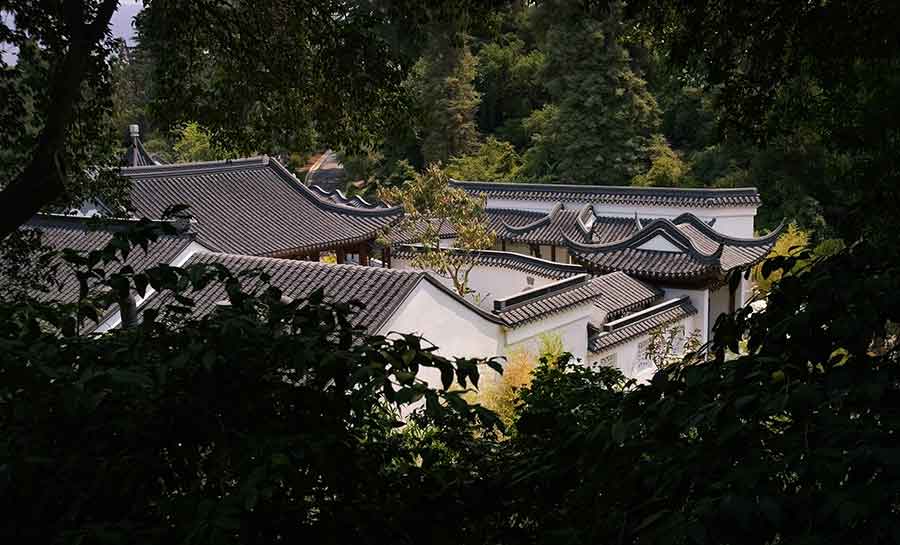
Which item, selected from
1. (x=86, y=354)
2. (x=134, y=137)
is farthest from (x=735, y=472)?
(x=134, y=137)

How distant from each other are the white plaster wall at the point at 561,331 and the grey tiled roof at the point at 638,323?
0.25 metres

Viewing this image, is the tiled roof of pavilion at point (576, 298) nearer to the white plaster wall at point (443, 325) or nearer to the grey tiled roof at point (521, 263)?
the white plaster wall at point (443, 325)

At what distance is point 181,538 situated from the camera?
1495 mm

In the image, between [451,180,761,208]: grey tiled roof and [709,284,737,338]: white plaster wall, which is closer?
[709,284,737,338]: white plaster wall

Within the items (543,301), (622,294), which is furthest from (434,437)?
(622,294)

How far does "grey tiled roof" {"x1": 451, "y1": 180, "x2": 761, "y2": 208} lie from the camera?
21.6 m

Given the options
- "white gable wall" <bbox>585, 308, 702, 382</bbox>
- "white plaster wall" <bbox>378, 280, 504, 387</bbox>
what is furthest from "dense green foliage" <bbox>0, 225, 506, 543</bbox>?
"white gable wall" <bbox>585, 308, 702, 382</bbox>

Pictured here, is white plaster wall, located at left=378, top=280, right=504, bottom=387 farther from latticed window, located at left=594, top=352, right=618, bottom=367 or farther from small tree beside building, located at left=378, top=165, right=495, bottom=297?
small tree beside building, located at left=378, top=165, right=495, bottom=297

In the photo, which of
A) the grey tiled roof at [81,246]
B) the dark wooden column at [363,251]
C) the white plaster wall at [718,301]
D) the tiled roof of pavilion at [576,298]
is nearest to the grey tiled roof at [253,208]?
the dark wooden column at [363,251]

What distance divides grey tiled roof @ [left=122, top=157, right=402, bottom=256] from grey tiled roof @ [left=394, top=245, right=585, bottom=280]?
2260 millimetres

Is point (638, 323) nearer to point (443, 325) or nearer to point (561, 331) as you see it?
point (561, 331)

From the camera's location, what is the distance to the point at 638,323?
13.8 metres

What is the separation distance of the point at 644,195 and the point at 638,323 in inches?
352

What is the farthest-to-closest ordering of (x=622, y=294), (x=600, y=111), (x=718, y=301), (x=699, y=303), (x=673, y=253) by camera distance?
(x=600, y=111) → (x=718, y=301) → (x=673, y=253) → (x=699, y=303) → (x=622, y=294)
